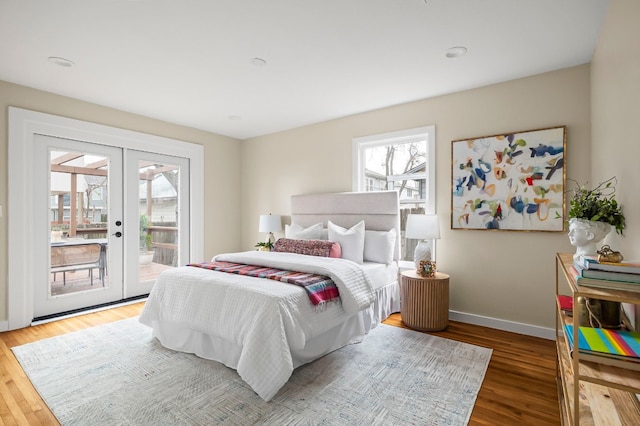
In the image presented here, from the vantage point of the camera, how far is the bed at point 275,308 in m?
2.08

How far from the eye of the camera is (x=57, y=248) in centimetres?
367

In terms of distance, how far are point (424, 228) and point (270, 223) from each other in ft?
8.06

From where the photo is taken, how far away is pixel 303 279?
257 centimetres

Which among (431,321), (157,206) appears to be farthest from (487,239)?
(157,206)

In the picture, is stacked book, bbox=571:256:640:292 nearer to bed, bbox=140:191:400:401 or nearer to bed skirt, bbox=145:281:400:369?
bed, bbox=140:191:400:401

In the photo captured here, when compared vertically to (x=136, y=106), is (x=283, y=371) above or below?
below

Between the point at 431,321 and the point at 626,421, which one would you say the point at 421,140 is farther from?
the point at 626,421

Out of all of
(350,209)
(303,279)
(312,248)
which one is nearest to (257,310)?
(303,279)

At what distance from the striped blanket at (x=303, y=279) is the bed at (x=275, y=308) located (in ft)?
0.12

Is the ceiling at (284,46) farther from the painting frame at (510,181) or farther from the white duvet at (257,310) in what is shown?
the white duvet at (257,310)

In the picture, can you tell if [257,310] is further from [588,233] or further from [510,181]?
[510,181]

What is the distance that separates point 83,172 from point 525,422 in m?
4.86

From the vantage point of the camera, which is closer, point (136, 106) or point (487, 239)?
point (487, 239)

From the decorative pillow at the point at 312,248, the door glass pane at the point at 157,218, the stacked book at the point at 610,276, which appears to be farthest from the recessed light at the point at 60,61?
the stacked book at the point at 610,276
